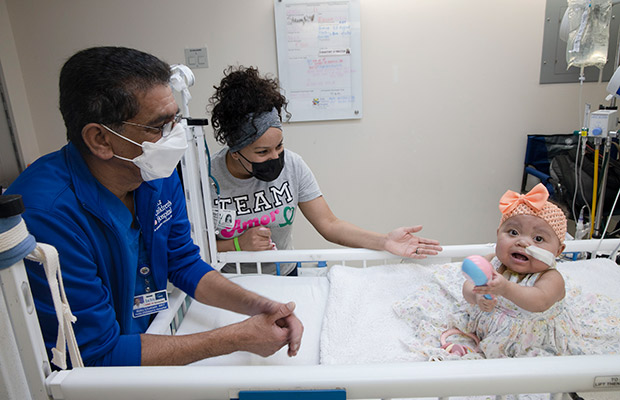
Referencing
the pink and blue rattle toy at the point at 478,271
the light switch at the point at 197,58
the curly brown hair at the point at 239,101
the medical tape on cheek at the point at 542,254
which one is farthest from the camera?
the light switch at the point at 197,58

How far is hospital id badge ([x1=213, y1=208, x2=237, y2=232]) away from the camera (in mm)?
1583

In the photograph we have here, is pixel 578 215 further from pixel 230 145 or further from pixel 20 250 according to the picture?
pixel 20 250

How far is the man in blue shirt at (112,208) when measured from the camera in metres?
0.86

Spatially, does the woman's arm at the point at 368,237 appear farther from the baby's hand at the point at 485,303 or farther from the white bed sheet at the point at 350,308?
the baby's hand at the point at 485,303

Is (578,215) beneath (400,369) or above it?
beneath

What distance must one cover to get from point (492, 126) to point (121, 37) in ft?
8.44

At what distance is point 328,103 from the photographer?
2744mm

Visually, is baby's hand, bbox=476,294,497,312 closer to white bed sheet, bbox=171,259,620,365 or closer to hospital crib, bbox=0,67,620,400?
white bed sheet, bbox=171,259,620,365

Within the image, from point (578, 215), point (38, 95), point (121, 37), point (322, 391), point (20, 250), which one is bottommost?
point (578, 215)

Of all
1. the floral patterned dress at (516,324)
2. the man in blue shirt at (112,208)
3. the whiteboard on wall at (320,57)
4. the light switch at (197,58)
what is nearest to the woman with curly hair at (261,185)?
the floral patterned dress at (516,324)

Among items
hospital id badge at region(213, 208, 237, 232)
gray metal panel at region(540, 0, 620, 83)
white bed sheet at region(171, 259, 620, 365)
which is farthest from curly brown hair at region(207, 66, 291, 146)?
gray metal panel at region(540, 0, 620, 83)

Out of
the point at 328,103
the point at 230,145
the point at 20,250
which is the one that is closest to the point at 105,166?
the point at 20,250

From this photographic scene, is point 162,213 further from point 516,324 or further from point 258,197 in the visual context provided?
point 516,324

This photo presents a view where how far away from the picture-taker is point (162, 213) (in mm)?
1182
